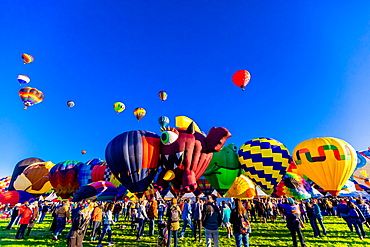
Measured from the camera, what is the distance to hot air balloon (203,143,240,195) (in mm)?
20297

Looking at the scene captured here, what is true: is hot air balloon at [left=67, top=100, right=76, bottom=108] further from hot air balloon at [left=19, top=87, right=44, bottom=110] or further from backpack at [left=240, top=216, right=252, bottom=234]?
backpack at [left=240, top=216, right=252, bottom=234]

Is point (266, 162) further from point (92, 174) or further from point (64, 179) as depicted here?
A: point (64, 179)

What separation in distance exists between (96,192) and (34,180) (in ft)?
42.2

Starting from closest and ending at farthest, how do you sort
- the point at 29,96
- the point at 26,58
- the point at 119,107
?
the point at 29,96 < the point at 26,58 < the point at 119,107

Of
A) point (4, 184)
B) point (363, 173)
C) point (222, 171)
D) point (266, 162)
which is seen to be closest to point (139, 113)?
point (222, 171)

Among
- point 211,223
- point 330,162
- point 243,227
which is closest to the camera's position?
point 243,227

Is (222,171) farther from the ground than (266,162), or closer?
closer

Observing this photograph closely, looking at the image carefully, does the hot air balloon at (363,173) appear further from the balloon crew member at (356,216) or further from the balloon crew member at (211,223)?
the balloon crew member at (211,223)

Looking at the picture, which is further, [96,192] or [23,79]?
[23,79]

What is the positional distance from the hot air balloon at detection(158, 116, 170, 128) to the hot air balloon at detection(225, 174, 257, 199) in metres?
10.3

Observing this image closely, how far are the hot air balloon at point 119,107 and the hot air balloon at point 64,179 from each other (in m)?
7.82

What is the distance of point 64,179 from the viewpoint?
2222 cm

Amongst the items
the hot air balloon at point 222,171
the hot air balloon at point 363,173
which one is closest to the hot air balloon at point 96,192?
the hot air balloon at point 222,171

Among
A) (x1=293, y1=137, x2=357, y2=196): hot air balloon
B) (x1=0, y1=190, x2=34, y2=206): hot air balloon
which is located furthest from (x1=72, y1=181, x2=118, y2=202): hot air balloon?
(x1=293, y1=137, x2=357, y2=196): hot air balloon
